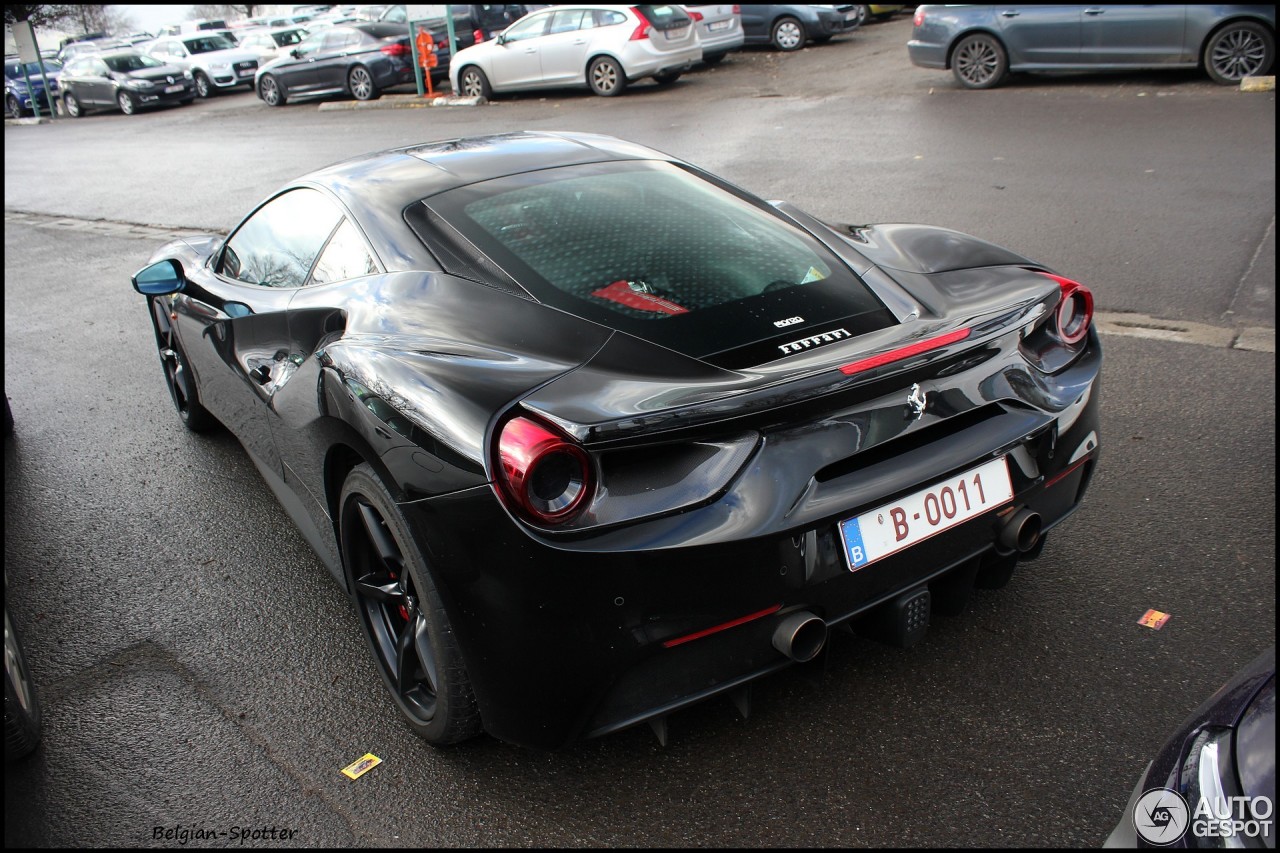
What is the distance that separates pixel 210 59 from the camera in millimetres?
29516

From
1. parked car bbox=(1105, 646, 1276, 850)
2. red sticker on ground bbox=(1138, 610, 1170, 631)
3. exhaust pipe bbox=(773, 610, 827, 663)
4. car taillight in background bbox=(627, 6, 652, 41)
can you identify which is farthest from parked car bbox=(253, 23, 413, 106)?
parked car bbox=(1105, 646, 1276, 850)

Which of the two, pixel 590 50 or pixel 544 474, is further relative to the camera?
pixel 590 50

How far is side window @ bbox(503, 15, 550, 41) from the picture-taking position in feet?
59.3

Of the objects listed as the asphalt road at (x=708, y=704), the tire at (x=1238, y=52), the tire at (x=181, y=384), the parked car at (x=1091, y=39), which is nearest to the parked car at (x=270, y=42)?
the parked car at (x=1091, y=39)

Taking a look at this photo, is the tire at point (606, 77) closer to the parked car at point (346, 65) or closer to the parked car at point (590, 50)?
the parked car at point (590, 50)

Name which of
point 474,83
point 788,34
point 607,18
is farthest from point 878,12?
point 474,83

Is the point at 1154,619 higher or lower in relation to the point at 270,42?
lower

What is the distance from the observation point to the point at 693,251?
312 cm

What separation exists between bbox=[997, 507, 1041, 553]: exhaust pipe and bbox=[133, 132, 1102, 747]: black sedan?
0.02 metres

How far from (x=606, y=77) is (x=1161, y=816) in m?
17.0

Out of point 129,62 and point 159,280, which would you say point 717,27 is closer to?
point 159,280

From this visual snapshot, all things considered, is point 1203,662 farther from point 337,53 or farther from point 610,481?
point 337,53

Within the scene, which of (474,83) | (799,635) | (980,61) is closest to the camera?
(799,635)

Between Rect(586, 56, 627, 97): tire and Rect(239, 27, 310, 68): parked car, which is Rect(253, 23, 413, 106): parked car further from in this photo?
Rect(239, 27, 310, 68): parked car
